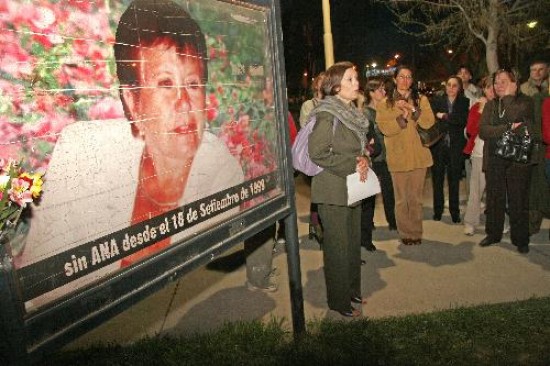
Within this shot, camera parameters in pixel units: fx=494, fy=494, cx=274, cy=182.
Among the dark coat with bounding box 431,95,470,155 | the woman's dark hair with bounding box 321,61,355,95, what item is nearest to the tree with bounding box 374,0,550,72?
the dark coat with bounding box 431,95,470,155

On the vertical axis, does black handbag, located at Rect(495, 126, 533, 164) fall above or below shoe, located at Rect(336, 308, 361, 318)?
above

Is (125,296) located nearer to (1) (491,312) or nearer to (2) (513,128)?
(1) (491,312)

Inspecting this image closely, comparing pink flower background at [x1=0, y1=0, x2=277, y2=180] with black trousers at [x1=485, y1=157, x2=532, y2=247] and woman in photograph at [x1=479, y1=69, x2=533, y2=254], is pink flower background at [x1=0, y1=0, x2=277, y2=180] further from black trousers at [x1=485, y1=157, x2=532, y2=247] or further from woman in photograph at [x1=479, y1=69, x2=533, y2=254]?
black trousers at [x1=485, y1=157, x2=532, y2=247]

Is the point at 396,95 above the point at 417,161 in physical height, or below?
above

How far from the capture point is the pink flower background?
5.14 feet

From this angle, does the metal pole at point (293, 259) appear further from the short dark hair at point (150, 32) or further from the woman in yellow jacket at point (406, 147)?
the woman in yellow jacket at point (406, 147)

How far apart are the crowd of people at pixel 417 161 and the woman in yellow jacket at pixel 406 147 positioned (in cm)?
1

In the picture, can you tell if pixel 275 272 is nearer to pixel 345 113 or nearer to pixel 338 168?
pixel 338 168

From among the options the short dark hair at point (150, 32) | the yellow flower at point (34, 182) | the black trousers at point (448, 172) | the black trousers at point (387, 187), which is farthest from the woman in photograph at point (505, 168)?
the yellow flower at point (34, 182)

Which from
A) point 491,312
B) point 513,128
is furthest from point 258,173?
point 513,128

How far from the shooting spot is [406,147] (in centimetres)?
538

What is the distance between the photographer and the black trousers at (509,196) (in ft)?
16.5

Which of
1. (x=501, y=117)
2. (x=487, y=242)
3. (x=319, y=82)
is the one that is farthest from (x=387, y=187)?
(x=319, y=82)

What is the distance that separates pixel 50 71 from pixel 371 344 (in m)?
2.63
